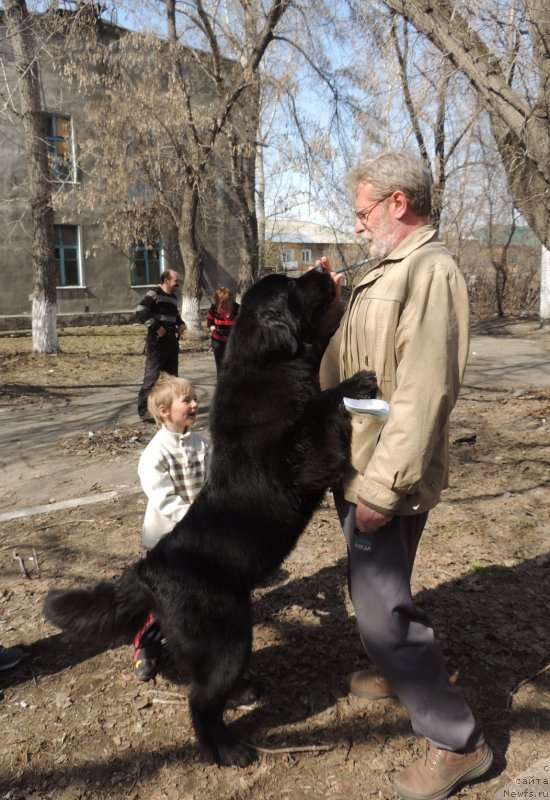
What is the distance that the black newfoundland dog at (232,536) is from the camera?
7.76 feet

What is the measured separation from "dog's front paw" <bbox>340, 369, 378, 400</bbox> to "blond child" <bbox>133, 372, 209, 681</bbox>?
113cm

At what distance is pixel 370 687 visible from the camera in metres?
2.84

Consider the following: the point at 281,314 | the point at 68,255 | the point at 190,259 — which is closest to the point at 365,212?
the point at 281,314

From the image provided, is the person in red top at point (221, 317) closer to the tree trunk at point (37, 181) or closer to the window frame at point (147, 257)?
the tree trunk at point (37, 181)

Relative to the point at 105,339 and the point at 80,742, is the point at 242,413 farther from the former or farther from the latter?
the point at 105,339

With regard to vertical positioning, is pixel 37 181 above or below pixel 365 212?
above

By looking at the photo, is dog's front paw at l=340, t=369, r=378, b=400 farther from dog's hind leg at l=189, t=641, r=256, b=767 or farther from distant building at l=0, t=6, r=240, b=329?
distant building at l=0, t=6, r=240, b=329

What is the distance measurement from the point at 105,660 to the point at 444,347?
2.46 metres

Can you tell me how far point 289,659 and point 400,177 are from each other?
2.45 meters

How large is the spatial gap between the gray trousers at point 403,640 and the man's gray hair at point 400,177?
3.88ft

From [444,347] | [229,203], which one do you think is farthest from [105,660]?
[229,203]

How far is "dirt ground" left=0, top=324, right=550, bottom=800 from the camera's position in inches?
96.0

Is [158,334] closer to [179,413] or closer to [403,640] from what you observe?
[179,413]

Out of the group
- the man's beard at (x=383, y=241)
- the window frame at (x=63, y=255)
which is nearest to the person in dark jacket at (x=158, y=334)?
the man's beard at (x=383, y=241)
